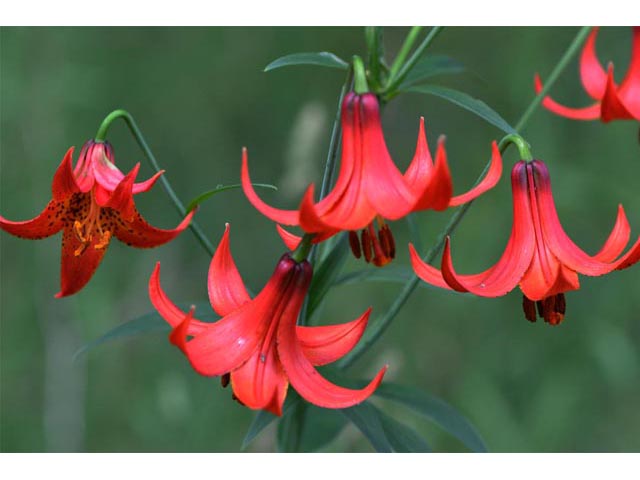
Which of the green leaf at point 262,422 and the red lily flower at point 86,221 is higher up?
the red lily flower at point 86,221

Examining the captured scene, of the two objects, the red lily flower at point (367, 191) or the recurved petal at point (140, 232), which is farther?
the recurved petal at point (140, 232)

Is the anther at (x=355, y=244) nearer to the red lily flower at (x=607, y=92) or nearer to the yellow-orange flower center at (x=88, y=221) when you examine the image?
the yellow-orange flower center at (x=88, y=221)

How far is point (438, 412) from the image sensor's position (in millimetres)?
1745

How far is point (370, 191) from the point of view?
131 centimetres

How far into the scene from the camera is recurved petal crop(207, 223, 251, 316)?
4.66ft

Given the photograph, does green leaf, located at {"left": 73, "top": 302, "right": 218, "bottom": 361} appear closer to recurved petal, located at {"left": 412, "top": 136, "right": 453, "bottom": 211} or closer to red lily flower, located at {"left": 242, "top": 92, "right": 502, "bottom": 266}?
red lily flower, located at {"left": 242, "top": 92, "right": 502, "bottom": 266}

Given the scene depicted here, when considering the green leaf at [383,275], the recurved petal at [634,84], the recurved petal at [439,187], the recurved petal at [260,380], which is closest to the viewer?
the recurved petal at [439,187]

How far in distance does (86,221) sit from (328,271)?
44cm

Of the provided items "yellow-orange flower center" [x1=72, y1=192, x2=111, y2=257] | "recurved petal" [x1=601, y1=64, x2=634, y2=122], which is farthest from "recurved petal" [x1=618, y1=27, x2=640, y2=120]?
"yellow-orange flower center" [x1=72, y1=192, x2=111, y2=257]

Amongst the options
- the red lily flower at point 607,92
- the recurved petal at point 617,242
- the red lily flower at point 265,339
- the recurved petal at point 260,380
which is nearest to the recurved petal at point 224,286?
the red lily flower at point 265,339

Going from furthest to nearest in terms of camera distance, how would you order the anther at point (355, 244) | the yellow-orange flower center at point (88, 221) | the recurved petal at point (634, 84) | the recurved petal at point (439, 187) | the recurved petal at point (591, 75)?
1. the recurved petal at point (591, 75)
2. the recurved petal at point (634, 84)
3. the yellow-orange flower center at point (88, 221)
4. the anther at point (355, 244)
5. the recurved petal at point (439, 187)

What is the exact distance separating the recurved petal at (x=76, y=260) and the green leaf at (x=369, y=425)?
0.52 metres

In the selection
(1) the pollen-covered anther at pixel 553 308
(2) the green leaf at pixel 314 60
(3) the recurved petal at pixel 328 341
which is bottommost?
(3) the recurved petal at pixel 328 341

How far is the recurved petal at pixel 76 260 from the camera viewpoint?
1.67 m
